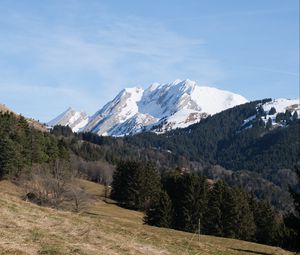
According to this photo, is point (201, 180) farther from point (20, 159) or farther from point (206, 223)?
point (20, 159)

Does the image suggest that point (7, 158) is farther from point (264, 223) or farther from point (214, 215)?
point (264, 223)

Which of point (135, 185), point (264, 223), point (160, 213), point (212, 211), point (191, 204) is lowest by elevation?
point (160, 213)

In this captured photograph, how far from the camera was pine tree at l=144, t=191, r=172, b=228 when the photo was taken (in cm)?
9019

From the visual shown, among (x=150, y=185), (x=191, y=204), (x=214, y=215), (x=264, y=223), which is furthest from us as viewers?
(x=150, y=185)

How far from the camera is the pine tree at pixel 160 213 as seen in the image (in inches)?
3551

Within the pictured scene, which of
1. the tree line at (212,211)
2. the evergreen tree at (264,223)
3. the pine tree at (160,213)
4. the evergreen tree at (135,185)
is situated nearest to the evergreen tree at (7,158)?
the evergreen tree at (135,185)

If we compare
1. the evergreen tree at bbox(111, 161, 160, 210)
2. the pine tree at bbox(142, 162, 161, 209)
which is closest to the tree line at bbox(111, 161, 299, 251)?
the pine tree at bbox(142, 162, 161, 209)

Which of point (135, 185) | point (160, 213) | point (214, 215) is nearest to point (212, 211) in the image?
point (214, 215)

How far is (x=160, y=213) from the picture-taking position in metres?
90.9

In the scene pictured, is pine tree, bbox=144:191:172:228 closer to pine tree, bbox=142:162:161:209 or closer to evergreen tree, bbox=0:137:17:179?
pine tree, bbox=142:162:161:209

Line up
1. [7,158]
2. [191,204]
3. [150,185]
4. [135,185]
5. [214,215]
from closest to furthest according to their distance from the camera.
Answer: [214,215] < [191,204] < [7,158] < [150,185] < [135,185]

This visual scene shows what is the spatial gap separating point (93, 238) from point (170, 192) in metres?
94.3

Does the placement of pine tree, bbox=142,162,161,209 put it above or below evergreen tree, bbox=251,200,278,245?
above

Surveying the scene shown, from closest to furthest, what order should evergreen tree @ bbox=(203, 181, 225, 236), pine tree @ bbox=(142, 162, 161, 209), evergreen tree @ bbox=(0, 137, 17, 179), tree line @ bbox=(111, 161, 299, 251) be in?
evergreen tree @ bbox=(203, 181, 225, 236) < tree line @ bbox=(111, 161, 299, 251) < evergreen tree @ bbox=(0, 137, 17, 179) < pine tree @ bbox=(142, 162, 161, 209)
